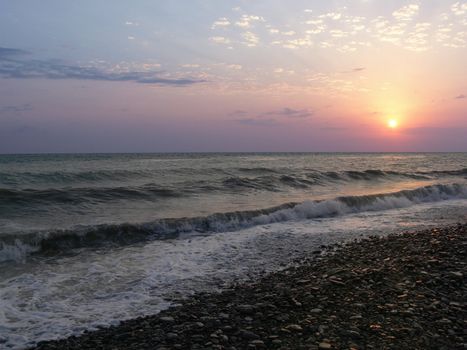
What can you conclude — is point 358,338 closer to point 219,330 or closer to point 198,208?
point 219,330

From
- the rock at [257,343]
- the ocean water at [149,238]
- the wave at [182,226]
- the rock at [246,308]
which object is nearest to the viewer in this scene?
the rock at [257,343]

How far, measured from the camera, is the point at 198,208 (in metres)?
17.5

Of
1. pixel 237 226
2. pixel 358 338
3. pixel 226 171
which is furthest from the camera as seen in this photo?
pixel 226 171

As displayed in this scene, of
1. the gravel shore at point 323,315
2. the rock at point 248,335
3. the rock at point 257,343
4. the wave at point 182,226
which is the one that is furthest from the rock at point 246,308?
the wave at point 182,226

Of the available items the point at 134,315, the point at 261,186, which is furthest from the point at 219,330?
the point at 261,186

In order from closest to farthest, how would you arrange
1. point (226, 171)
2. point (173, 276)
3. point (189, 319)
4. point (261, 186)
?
1. point (189, 319)
2. point (173, 276)
3. point (261, 186)
4. point (226, 171)

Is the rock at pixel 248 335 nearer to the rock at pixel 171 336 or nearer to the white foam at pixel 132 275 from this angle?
the rock at pixel 171 336

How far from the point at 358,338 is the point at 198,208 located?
41.6 ft

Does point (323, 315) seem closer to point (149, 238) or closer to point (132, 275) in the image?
point (132, 275)

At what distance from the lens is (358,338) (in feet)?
16.8

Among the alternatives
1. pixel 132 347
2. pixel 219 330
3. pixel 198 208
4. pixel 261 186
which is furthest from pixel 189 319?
pixel 261 186

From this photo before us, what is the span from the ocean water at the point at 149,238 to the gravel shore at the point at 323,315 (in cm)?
76

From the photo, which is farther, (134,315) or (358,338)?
(134,315)

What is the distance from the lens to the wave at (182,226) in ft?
36.6
